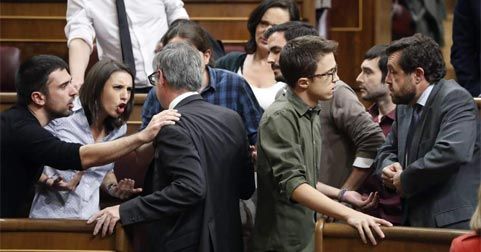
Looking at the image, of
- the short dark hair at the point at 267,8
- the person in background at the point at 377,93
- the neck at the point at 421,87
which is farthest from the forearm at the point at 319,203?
the short dark hair at the point at 267,8

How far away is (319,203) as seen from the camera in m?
3.28

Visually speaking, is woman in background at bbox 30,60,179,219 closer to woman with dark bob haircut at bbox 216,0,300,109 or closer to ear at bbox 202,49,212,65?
ear at bbox 202,49,212,65

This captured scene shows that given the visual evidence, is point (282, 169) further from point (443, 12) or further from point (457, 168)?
point (443, 12)

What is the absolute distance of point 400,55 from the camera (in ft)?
11.6

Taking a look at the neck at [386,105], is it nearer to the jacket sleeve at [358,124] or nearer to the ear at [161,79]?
the jacket sleeve at [358,124]

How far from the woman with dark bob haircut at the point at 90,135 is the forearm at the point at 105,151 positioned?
18 centimetres

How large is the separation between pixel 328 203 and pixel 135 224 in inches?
25.0

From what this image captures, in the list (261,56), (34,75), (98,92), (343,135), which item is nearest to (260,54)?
(261,56)

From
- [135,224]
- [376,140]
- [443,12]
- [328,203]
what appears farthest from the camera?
[443,12]

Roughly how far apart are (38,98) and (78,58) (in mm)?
904

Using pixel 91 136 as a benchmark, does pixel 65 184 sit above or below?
below

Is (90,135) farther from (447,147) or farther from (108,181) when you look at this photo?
(447,147)

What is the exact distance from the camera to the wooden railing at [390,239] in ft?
10.5

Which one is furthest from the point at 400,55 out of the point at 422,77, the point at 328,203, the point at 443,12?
the point at 443,12
